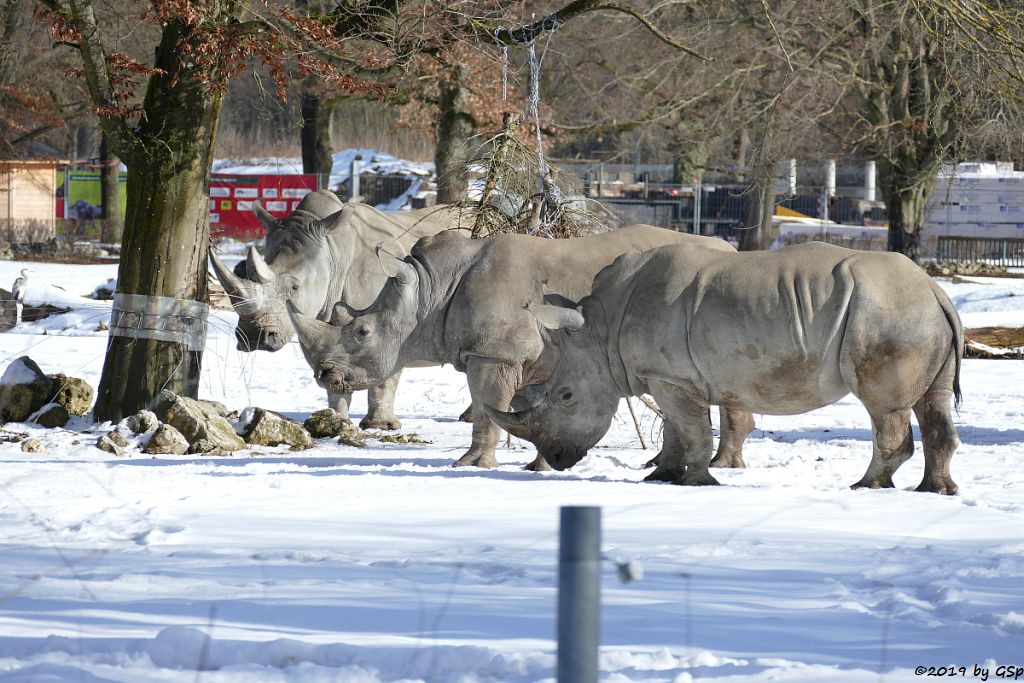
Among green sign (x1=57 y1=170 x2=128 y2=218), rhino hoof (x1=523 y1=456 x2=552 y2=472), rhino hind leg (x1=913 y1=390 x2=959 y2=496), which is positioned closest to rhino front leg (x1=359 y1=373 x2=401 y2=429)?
rhino hoof (x1=523 y1=456 x2=552 y2=472)

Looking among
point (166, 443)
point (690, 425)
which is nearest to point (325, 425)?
point (166, 443)

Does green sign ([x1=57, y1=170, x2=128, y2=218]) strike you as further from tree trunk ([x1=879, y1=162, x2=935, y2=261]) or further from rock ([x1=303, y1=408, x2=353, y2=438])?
rock ([x1=303, y1=408, x2=353, y2=438])

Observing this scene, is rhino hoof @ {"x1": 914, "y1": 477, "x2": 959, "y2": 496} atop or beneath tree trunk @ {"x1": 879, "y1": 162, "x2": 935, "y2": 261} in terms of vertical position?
beneath

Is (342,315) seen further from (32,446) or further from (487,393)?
(32,446)

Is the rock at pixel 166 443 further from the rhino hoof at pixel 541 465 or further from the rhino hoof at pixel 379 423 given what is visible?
the rhino hoof at pixel 541 465

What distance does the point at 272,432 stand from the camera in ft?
33.0

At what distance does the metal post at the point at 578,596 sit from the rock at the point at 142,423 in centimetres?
729

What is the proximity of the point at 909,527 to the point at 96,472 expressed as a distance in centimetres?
440

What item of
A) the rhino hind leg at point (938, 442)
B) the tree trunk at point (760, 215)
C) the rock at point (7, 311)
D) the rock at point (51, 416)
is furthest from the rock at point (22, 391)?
the tree trunk at point (760, 215)

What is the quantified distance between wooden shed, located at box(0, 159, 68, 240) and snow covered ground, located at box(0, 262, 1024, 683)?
28.0 m

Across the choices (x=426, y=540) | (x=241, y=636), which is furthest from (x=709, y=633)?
(x=426, y=540)

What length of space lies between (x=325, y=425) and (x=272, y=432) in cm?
63

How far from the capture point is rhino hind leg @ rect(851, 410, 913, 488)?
24.8 ft

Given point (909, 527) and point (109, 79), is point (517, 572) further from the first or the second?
point (109, 79)
